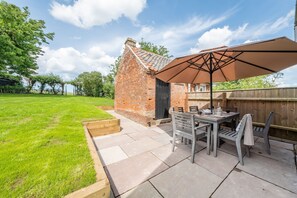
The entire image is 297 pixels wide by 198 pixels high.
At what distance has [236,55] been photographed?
9.61 ft

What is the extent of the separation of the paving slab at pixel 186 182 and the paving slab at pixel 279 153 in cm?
188

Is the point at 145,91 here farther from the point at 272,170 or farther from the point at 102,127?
the point at 272,170

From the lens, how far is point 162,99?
5.78 m

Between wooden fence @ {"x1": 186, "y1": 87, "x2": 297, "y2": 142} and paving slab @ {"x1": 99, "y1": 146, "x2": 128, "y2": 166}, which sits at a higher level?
wooden fence @ {"x1": 186, "y1": 87, "x2": 297, "y2": 142}

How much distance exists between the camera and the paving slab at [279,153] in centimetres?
254

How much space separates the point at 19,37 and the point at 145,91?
1820cm

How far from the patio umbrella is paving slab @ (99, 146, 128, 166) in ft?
8.92

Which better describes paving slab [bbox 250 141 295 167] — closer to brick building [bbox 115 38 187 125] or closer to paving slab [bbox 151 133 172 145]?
paving slab [bbox 151 133 172 145]

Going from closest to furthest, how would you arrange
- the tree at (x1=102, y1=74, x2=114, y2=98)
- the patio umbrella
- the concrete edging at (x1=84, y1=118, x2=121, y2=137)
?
the patio umbrella, the concrete edging at (x1=84, y1=118, x2=121, y2=137), the tree at (x1=102, y1=74, x2=114, y2=98)

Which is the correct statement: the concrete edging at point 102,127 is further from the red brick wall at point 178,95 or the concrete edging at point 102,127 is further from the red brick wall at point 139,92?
the red brick wall at point 178,95

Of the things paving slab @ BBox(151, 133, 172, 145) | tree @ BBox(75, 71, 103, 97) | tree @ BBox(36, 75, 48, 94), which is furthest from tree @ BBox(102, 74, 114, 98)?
paving slab @ BBox(151, 133, 172, 145)

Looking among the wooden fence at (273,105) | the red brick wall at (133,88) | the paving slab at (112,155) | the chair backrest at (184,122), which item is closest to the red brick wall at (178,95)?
the red brick wall at (133,88)

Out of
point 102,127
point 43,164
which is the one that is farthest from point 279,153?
point 102,127

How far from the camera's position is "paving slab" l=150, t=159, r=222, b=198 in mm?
1688
